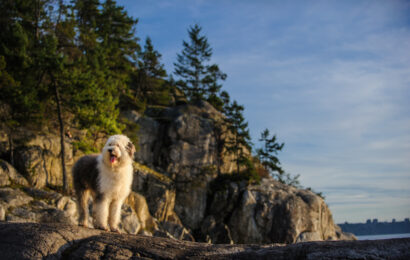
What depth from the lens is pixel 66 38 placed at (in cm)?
3064

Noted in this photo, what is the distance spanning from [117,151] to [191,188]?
1312 inches

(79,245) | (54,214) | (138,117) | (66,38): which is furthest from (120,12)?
(79,245)

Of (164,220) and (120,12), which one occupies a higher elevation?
(120,12)

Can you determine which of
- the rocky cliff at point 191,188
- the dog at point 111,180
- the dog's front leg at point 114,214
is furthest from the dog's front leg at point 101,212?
the rocky cliff at point 191,188

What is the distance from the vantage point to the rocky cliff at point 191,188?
88.3 feet

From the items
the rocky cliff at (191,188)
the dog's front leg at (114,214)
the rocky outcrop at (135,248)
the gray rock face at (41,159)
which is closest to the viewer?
the rocky outcrop at (135,248)

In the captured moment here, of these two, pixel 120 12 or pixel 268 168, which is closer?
pixel 268 168

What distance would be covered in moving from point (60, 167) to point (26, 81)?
24.4 feet

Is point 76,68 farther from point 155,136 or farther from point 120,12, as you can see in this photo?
point 120,12

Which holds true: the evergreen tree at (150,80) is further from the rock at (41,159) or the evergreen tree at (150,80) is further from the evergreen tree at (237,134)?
the rock at (41,159)

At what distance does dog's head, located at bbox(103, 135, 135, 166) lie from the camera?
805 centimetres

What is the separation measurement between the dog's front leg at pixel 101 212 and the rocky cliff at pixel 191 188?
1640 cm

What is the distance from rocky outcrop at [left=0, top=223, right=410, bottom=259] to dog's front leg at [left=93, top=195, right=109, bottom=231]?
1915 mm

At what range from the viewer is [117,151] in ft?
26.4
